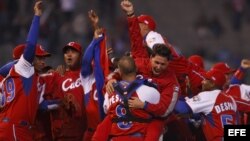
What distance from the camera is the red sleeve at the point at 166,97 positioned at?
37.4ft

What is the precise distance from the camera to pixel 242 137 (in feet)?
38.1

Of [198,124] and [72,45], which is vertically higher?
[72,45]

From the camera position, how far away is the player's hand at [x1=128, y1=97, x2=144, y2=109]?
11.4 m

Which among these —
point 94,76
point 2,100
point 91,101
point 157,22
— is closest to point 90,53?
point 94,76

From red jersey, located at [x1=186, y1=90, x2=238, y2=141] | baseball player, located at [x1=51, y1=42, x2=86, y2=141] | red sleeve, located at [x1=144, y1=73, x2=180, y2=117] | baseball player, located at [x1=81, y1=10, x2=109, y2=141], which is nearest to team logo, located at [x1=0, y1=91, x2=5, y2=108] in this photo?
baseball player, located at [x1=51, y1=42, x2=86, y2=141]

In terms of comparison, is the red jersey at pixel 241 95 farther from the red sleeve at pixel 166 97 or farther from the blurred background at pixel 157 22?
the blurred background at pixel 157 22

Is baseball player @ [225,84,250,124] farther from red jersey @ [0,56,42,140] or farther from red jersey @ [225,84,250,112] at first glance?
red jersey @ [0,56,42,140]

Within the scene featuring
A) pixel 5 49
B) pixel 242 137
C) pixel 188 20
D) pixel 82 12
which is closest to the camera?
pixel 242 137

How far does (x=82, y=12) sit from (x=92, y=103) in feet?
40.6

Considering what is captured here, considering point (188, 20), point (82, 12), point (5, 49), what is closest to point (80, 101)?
point (5, 49)

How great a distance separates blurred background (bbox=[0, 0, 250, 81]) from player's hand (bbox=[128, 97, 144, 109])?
9.93 meters

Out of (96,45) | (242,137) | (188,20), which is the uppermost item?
→ (96,45)

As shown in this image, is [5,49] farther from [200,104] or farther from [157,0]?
[200,104]

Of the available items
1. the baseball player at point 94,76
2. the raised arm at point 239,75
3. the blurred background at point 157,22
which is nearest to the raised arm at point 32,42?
the baseball player at point 94,76
